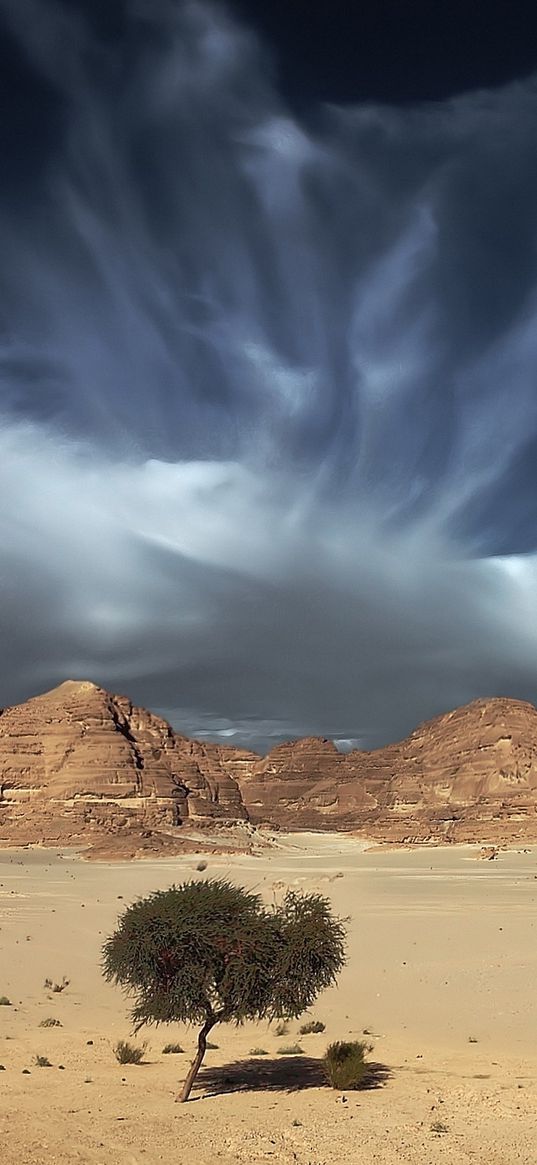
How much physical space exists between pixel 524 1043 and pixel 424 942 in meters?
13.2

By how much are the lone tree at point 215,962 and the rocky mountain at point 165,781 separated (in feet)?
234

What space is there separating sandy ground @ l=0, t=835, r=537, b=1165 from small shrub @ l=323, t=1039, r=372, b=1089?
34cm

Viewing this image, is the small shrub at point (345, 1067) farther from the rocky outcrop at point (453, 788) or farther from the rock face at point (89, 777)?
the rock face at point (89, 777)

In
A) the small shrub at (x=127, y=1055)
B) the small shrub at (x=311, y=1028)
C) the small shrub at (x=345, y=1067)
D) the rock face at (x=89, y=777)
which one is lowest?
the small shrub at (x=311, y=1028)

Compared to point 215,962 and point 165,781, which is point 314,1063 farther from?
point 165,781

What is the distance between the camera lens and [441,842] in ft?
A: 317

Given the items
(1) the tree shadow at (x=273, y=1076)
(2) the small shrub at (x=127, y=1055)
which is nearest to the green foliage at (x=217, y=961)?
(1) the tree shadow at (x=273, y=1076)

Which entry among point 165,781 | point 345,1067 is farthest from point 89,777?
point 345,1067

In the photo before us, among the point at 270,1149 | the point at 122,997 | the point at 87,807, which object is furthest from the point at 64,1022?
the point at 87,807

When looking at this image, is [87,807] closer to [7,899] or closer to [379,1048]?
[7,899]

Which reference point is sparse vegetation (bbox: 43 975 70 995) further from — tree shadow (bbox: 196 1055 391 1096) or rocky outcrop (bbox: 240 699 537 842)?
rocky outcrop (bbox: 240 699 537 842)

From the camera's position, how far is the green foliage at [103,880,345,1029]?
41.0 feet

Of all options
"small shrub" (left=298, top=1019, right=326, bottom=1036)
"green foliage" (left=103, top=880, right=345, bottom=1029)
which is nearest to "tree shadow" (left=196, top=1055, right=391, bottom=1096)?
"green foliage" (left=103, top=880, right=345, bottom=1029)

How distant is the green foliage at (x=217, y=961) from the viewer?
41.0 feet
